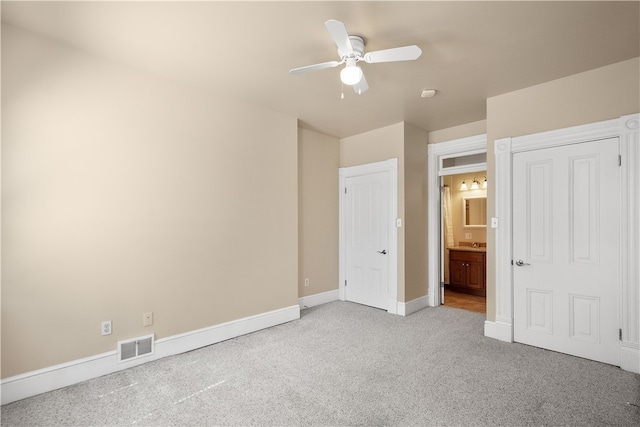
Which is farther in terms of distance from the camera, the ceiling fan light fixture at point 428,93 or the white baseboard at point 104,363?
the ceiling fan light fixture at point 428,93

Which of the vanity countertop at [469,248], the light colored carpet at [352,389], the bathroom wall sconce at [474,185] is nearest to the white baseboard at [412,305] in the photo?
the light colored carpet at [352,389]

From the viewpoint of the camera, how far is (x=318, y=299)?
488 cm

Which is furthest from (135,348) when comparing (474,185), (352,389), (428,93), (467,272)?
(474,185)

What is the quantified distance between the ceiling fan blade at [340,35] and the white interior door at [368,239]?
2.59 meters

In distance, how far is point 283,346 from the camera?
3277mm

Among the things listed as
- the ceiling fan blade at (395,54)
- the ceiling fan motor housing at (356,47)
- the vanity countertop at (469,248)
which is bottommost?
the vanity countertop at (469,248)

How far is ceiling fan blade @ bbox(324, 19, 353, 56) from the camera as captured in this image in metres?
1.89

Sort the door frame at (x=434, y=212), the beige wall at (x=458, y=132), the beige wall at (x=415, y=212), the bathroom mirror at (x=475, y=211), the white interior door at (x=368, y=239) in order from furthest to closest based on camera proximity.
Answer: the bathroom mirror at (x=475, y=211), the door frame at (x=434, y=212), the white interior door at (x=368, y=239), the beige wall at (x=415, y=212), the beige wall at (x=458, y=132)

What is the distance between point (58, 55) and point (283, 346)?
3.29m

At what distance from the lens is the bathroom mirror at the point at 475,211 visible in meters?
6.04

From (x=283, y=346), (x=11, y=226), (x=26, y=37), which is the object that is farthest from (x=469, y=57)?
(x=11, y=226)

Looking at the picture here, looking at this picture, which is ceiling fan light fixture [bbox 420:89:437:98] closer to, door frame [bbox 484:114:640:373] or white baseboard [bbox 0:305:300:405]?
door frame [bbox 484:114:640:373]

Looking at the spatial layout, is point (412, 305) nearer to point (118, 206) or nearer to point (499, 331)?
point (499, 331)

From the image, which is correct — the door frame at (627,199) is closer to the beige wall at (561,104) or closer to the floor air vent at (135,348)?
the beige wall at (561,104)
